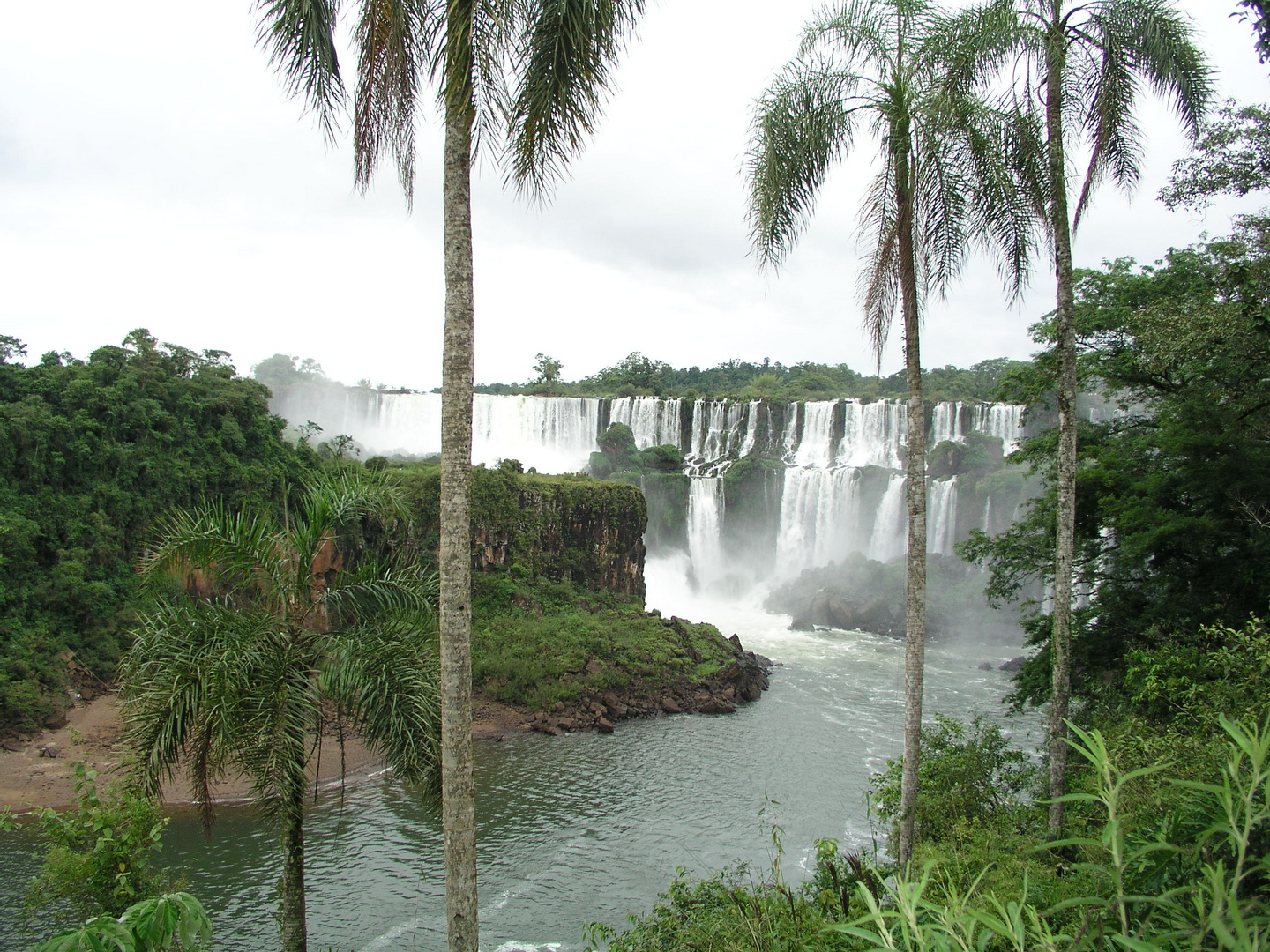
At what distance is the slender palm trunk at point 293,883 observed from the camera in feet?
19.8

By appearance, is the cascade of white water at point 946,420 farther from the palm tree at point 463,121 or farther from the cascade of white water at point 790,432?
the palm tree at point 463,121

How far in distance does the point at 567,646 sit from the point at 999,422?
2628cm

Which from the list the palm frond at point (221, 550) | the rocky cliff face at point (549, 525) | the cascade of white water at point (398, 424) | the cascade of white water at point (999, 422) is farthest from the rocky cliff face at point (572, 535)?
the palm frond at point (221, 550)

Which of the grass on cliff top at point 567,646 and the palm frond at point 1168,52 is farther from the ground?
the palm frond at point 1168,52

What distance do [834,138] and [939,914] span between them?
7243 mm

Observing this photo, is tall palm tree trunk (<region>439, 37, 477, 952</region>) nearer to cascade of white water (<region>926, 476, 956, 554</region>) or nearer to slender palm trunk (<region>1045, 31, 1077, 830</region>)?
slender palm trunk (<region>1045, 31, 1077, 830</region>)

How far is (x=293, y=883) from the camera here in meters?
6.14

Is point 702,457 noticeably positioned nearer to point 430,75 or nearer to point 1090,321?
point 1090,321

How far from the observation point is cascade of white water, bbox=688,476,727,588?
134 ft

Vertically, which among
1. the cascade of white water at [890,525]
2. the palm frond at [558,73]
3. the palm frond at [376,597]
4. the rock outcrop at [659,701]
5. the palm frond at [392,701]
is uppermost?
the palm frond at [558,73]

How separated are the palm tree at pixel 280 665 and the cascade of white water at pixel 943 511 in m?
32.5

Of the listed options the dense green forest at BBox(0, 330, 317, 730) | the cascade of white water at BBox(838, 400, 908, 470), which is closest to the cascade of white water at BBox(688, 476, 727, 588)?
the cascade of white water at BBox(838, 400, 908, 470)

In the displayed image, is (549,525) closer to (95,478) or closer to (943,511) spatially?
(95,478)

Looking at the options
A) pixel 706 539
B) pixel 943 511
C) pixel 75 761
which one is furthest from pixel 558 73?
pixel 706 539
